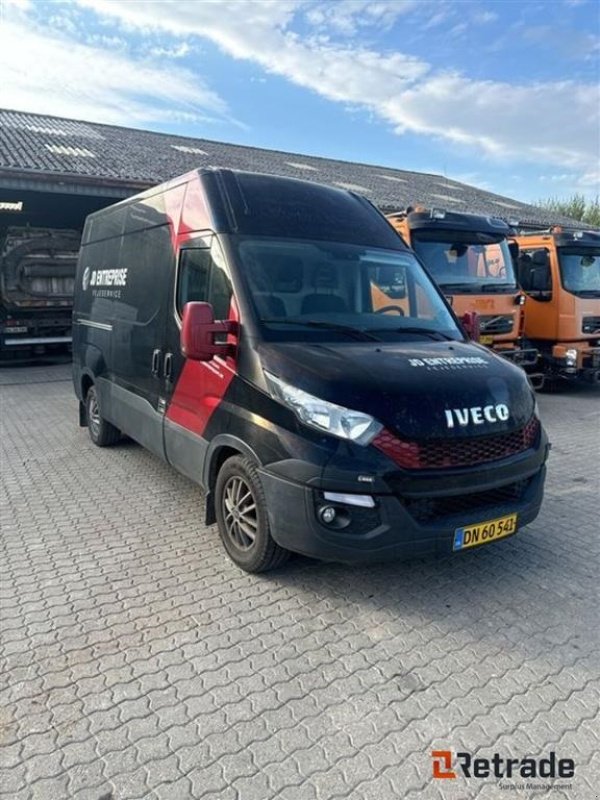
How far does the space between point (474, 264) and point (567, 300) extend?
2.25 meters

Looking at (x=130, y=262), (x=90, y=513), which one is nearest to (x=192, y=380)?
(x=90, y=513)

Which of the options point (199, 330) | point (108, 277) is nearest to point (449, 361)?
point (199, 330)

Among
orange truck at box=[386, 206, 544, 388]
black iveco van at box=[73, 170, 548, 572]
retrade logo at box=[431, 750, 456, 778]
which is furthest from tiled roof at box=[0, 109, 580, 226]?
retrade logo at box=[431, 750, 456, 778]

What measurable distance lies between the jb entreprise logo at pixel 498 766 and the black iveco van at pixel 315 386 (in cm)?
102

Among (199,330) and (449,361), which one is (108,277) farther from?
(449,361)

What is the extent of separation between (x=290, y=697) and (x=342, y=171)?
2373cm

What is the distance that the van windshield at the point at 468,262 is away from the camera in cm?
807

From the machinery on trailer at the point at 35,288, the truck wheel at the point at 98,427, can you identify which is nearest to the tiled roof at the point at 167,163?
the machinery on trailer at the point at 35,288

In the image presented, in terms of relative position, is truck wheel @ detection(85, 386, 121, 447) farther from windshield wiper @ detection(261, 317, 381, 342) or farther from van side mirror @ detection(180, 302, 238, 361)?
windshield wiper @ detection(261, 317, 381, 342)

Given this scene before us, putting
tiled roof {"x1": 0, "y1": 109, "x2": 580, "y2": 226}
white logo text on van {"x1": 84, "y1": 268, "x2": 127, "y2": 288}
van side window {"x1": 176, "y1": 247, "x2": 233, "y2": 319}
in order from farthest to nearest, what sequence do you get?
tiled roof {"x1": 0, "y1": 109, "x2": 580, "y2": 226} < white logo text on van {"x1": 84, "y1": 268, "x2": 127, "y2": 288} < van side window {"x1": 176, "y1": 247, "x2": 233, "y2": 319}

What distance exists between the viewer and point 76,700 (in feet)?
8.38

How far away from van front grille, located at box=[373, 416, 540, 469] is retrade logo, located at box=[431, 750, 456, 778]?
1315mm

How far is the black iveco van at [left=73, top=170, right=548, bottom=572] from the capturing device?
3074mm

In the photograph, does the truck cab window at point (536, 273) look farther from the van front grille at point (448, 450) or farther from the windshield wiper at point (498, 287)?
the van front grille at point (448, 450)
